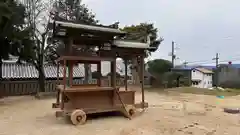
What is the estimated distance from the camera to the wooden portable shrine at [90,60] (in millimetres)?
6859

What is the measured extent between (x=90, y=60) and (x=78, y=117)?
5.95 ft

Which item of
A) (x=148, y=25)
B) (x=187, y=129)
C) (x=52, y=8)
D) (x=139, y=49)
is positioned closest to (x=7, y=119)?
(x=139, y=49)

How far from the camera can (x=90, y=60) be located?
24.2ft

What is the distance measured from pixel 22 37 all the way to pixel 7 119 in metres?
6.43

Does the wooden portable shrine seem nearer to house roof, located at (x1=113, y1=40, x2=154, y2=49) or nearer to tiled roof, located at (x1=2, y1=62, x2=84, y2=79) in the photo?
house roof, located at (x1=113, y1=40, x2=154, y2=49)

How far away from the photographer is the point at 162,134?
576cm

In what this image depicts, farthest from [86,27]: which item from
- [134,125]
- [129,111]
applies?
[134,125]

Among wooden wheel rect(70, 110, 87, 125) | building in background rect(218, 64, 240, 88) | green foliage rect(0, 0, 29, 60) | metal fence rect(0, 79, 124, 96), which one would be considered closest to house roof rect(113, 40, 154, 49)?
wooden wheel rect(70, 110, 87, 125)

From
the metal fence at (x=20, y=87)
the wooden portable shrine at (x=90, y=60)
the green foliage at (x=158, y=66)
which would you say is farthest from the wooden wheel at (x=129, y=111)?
the green foliage at (x=158, y=66)

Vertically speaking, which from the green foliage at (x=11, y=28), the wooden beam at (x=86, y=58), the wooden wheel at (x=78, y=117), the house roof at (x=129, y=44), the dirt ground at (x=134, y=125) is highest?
A: the green foliage at (x=11, y=28)

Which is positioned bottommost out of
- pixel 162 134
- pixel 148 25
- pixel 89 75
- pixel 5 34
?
pixel 162 134

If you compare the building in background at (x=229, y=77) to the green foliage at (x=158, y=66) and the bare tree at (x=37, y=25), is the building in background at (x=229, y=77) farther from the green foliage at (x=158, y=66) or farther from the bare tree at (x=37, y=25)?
the bare tree at (x=37, y=25)

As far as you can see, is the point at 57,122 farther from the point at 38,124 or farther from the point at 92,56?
the point at 92,56

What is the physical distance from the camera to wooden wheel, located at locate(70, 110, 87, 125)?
259 inches
